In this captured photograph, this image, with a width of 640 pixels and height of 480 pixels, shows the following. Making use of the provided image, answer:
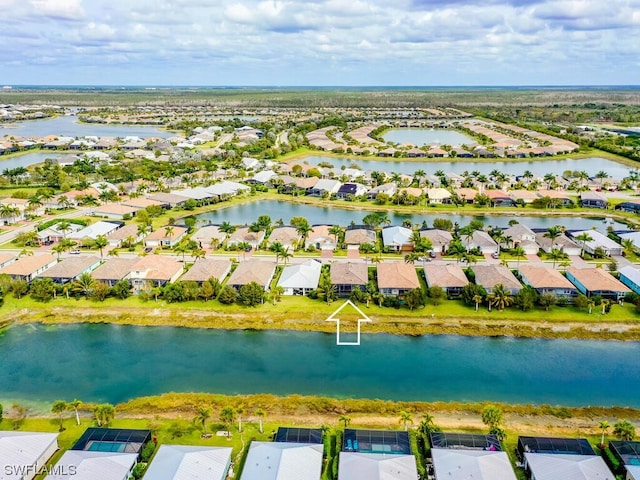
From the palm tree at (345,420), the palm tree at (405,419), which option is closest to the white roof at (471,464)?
the palm tree at (405,419)

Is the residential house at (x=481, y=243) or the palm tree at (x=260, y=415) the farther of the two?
the residential house at (x=481, y=243)

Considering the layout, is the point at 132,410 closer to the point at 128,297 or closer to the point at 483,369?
the point at 128,297

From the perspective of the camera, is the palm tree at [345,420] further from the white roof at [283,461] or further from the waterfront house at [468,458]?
the waterfront house at [468,458]

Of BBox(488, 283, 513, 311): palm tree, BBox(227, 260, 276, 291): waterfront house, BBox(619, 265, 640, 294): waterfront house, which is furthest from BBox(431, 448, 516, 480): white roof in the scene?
BBox(619, 265, 640, 294): waterfront house

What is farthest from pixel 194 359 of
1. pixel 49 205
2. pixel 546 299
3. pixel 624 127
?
pixel 624 127

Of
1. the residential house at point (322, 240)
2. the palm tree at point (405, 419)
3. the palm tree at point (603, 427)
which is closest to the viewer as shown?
the palm tree at point (603, 427)

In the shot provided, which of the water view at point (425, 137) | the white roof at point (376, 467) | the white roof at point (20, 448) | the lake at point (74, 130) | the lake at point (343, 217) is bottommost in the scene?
the white roof at point (376, 467)
